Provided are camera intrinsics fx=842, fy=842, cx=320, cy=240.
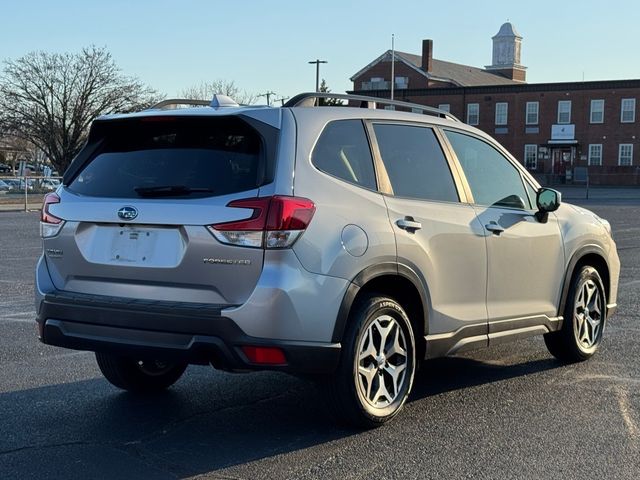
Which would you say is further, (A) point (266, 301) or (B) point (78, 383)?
(B) point (78, 383)

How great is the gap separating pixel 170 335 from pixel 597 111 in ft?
207

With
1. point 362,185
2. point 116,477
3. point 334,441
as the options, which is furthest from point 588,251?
point 116,477

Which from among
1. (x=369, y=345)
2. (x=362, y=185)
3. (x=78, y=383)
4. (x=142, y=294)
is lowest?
(x=78, y=383)

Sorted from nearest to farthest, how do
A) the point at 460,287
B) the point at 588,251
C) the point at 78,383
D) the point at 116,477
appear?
the point at 116,477 < the point at 460,287 < the point at 78,383 < the point at 588,251

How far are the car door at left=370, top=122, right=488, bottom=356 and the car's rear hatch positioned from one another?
3.26 ft

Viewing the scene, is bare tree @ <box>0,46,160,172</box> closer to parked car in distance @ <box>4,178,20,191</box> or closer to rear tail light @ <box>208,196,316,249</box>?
parked car in distance @ <box>4,178,20,191</box>

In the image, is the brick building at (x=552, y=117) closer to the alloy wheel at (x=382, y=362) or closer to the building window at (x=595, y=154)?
the building window at (x=595, y=154)

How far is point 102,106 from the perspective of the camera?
57750 millimetres

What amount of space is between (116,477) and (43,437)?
33.8 inches

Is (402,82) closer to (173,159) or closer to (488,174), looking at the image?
(488,174)

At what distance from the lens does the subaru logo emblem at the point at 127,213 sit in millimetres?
4609

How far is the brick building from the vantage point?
203ft

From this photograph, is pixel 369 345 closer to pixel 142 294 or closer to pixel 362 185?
pixel 362 185

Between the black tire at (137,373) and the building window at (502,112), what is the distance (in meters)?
63.9
